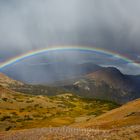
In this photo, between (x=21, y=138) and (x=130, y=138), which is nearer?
(x=130, y=138)

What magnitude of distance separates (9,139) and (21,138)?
277 cm

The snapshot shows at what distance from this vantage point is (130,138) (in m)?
38.6

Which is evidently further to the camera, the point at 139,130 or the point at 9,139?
the point at 9,139

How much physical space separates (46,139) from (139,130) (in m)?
13.1

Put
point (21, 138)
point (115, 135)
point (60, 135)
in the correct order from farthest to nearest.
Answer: point (21, 138)
point (60, 135)
point (115, 135)

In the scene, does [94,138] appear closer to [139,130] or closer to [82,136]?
[82,136]

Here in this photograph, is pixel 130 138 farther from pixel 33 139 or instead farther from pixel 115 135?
pixel 33 139

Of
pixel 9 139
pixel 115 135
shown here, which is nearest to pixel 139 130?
pixel 115 135

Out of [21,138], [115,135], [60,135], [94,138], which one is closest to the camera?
[94,138]

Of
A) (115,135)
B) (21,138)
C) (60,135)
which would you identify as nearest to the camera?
(115,135)

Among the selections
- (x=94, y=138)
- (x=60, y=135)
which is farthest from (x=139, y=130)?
(x=60, y=135)

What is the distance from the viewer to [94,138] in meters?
37.8

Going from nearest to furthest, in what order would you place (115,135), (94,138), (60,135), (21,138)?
1. (94,138)
2. (115,135)
3. (60,135)
4. (21,138)

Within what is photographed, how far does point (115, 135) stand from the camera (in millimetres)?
40312
